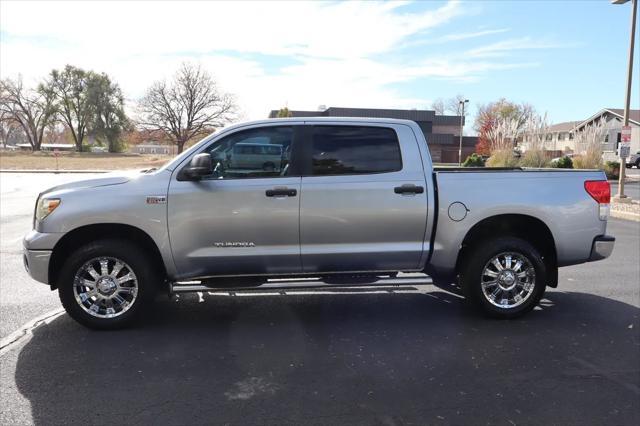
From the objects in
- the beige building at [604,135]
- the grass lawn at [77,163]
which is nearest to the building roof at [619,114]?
the beige building at [604,135]

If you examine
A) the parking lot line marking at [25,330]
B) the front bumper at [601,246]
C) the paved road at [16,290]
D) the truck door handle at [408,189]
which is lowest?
the parking lot line marking at [25,330]

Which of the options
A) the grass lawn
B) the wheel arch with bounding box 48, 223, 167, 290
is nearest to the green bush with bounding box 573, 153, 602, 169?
the grass lawn

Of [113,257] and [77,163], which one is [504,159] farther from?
[77,163]

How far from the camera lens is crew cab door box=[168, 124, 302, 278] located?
4.79 meters

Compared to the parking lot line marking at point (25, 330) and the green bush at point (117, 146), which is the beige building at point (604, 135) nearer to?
the parking lot line marking at point (25, 330)

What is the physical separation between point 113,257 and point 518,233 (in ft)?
13.5

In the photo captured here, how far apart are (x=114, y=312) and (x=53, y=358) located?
0.74 meters

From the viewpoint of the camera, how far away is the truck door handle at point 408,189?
4.99 meters

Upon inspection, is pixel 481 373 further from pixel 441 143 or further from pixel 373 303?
pixel 441 143

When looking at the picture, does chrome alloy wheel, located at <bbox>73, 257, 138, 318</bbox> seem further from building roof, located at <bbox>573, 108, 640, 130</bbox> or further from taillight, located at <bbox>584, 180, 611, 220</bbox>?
building roof, located at <bbox>573, 108, 640, 130</bbox>

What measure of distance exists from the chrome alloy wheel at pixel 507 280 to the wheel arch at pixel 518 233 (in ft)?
0.90

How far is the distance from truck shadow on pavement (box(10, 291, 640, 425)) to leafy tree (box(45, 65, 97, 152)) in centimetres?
8264

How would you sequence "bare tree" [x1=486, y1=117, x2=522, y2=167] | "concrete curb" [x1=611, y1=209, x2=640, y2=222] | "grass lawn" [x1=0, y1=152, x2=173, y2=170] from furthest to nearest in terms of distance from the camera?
"grass lawn" [x1=0, y1=152, x2=173, y2=170], "bare tree" [x1=486, y1=117, x2=522, y2=167], "concrete curb" [x1=611, y1=209, x2=640, y2=222]

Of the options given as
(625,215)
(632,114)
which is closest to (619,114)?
(632,114)
